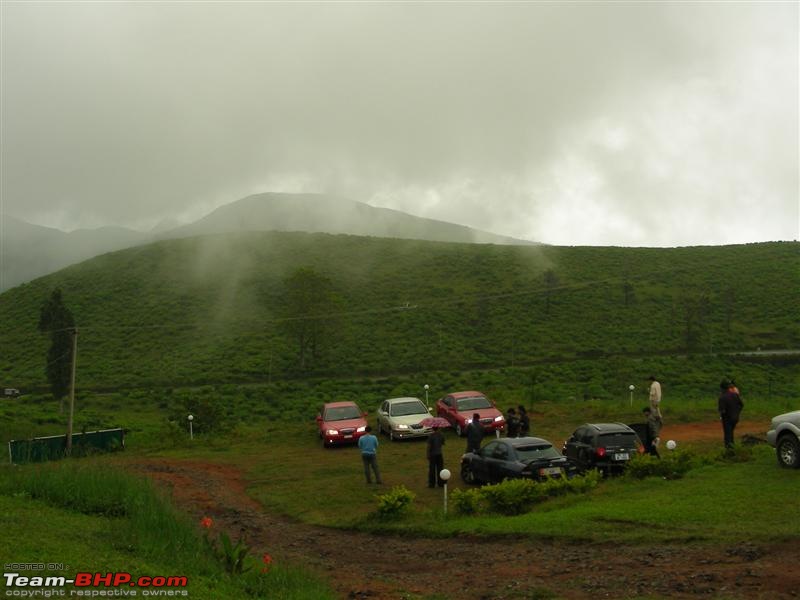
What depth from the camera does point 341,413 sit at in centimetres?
2636

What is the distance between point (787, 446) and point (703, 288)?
47396mm

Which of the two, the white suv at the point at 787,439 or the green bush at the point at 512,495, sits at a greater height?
the white suv at the point at 787,439

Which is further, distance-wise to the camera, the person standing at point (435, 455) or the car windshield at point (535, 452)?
the person standing at point (435, 455)

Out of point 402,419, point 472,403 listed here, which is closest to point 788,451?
point 472,403

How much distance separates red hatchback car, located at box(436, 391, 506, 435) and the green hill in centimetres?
2117

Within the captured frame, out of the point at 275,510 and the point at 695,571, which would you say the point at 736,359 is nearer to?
the point at 275,510

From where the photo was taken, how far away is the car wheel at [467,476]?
17.4 m

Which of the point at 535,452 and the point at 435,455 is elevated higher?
the point at 535,452

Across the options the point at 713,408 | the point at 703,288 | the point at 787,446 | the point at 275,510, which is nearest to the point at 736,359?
the point at 703,288

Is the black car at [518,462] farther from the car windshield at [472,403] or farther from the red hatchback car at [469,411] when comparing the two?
the car windshield at [472,403]

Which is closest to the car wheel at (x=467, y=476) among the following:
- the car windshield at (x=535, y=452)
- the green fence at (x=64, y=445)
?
the car windshield at (x=535, y=452)

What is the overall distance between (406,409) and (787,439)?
1406 centimetres

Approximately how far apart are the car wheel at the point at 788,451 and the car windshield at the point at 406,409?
1353 cm

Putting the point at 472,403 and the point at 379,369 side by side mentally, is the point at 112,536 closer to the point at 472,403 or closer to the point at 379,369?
the point at 472,403
